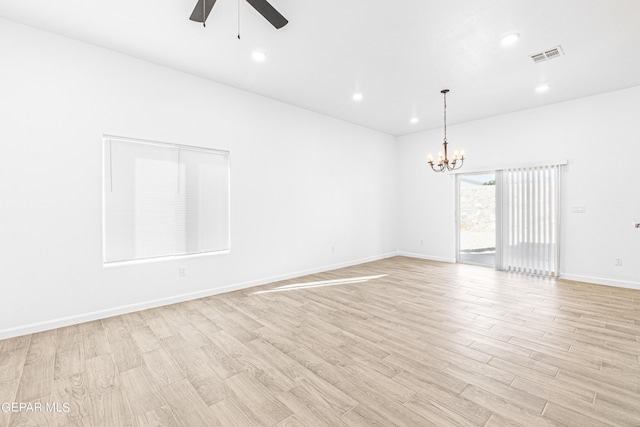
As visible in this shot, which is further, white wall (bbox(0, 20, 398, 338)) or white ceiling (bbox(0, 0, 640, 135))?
white wall (bbox(0, 20, 398, 338))

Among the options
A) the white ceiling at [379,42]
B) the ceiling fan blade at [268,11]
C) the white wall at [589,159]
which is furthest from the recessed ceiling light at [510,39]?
the white wall at [589,159]

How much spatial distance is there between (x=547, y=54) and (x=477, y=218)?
3623 mm

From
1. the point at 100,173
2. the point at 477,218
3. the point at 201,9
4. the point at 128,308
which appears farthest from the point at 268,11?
the point at 477,218

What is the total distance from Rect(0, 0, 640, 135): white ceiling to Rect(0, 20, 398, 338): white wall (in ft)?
1.01

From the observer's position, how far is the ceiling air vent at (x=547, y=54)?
3299 millimetres

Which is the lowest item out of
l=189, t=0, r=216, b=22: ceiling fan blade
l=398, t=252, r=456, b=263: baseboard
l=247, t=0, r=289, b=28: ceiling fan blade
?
l=398, t=252, r=456, b=263: baseboard

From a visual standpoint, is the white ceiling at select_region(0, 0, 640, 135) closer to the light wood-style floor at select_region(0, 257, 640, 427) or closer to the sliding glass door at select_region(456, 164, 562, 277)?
the sliding glass door at select_region(456, 164, 562, 277)

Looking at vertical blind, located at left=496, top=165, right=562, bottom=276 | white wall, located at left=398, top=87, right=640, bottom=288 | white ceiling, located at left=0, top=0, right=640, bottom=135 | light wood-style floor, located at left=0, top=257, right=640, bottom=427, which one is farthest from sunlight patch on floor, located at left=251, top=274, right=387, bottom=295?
white wall, located at left=398, top=87, right=640, bottom=288

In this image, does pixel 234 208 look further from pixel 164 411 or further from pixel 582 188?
pixel 582 188

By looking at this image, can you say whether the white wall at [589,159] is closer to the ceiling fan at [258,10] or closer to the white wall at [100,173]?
the white wall at [100,173]

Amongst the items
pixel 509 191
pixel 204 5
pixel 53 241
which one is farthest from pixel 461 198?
pixel 53 241

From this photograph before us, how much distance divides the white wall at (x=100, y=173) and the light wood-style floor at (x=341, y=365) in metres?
0.38

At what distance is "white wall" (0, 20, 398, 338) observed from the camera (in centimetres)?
283

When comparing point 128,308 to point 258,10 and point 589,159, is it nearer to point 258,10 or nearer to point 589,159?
point 258,10
